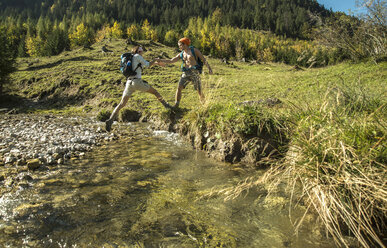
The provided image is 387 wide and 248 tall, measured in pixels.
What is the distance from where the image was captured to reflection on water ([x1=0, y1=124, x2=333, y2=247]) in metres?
2.62

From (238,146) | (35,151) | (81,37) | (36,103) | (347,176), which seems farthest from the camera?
(81,37)

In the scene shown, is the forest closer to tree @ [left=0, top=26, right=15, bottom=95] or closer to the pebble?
tree @ [left=0, top=26, right=15, bottom=95]

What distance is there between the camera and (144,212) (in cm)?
321

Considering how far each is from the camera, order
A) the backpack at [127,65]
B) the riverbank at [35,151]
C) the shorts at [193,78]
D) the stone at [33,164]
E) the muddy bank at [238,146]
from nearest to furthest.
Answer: the riverbank at [35,151], the stone at [33,164], the muddy bank at [238,146], the backpack at [127,65], the shorts at [193,78]

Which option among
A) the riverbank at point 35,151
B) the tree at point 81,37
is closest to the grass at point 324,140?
the riverbank at point 35,151

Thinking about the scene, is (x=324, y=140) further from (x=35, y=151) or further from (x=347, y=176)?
(x=35, y=151)

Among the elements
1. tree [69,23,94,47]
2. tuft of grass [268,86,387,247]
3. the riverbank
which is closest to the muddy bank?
tuft of grass [268,86,387,247]

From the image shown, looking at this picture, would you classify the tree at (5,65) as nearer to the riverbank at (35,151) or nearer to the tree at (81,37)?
the riverbank at (35,151)

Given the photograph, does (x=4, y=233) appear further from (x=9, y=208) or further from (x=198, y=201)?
(x=198, y=201)

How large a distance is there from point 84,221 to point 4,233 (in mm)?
878

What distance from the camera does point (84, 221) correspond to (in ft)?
9.73

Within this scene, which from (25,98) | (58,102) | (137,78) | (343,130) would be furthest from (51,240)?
(25,98)

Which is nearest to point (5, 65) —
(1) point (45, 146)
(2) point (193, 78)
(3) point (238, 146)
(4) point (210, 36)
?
(1) point (45, 146)

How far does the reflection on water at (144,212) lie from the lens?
2.62m
